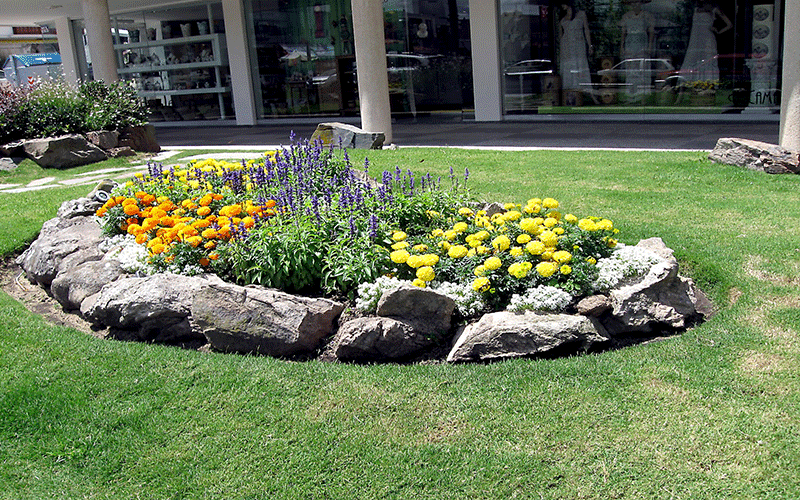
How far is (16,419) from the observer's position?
3.84 metres

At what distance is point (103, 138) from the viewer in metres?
12.7

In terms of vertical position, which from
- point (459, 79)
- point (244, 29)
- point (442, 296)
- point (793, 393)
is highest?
point (244, 29)

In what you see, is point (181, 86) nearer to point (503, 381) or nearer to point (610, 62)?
point (610, 62)

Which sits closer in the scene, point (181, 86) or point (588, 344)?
point (588, 344)

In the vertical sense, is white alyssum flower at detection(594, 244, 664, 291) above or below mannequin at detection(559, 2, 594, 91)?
below

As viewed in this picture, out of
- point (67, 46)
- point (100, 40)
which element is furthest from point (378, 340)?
point (67, 46)

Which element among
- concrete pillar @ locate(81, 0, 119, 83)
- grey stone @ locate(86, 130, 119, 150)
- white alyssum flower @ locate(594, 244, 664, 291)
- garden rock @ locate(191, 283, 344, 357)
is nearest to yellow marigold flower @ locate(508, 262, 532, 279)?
white alyssum flower @ locate(594, 244, 664, 291)

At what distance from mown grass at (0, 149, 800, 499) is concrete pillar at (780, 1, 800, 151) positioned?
15.7ft

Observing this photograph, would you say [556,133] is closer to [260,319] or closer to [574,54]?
[574,54]

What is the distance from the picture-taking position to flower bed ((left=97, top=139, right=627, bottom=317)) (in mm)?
4594

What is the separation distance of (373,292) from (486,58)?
1295cm

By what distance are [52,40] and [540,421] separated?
223 ft

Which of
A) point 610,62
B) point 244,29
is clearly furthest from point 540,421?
point 244,29

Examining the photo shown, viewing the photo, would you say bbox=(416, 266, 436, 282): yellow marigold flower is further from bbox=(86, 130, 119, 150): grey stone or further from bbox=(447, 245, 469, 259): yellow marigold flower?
bbox=(86, 130, 119, 150): grey stone
